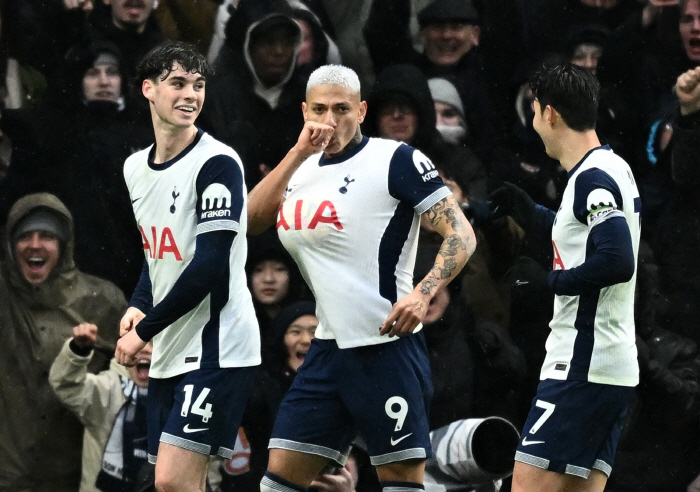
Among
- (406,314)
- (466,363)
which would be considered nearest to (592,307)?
(406,314)

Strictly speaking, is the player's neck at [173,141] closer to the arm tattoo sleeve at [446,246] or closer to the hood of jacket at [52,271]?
the arm tattoo sleeve at [446,246]

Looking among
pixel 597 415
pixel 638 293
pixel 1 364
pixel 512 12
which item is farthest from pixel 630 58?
pixel 1 364

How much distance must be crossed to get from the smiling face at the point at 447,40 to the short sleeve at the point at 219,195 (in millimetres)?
2976

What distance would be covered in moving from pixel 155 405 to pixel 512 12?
379cm

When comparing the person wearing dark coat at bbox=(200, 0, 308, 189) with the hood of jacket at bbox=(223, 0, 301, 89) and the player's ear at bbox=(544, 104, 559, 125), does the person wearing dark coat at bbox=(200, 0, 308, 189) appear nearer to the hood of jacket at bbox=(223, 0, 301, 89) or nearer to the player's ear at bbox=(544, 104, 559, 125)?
the hood of jacket at bbox=(223, 0, 301, 89)

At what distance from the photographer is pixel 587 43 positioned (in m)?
7.81

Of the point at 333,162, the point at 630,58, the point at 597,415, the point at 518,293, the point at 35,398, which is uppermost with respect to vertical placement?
the point at 630,58

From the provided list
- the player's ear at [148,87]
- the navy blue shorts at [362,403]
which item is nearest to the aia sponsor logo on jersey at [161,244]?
the player's ear at [148,87]

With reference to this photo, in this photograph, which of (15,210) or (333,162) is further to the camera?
(15,210)

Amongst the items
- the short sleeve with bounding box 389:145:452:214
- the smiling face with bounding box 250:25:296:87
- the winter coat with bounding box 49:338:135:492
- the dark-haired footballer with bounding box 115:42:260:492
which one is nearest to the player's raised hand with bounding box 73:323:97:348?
the winter coat with bounding box 49:338:135:492

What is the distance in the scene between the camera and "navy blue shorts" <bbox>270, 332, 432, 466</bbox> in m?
5.08

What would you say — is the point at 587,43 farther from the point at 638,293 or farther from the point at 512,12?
the point at 638,293

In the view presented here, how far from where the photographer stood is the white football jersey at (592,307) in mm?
4715

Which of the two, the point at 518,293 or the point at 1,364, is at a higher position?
the point at 518,293
